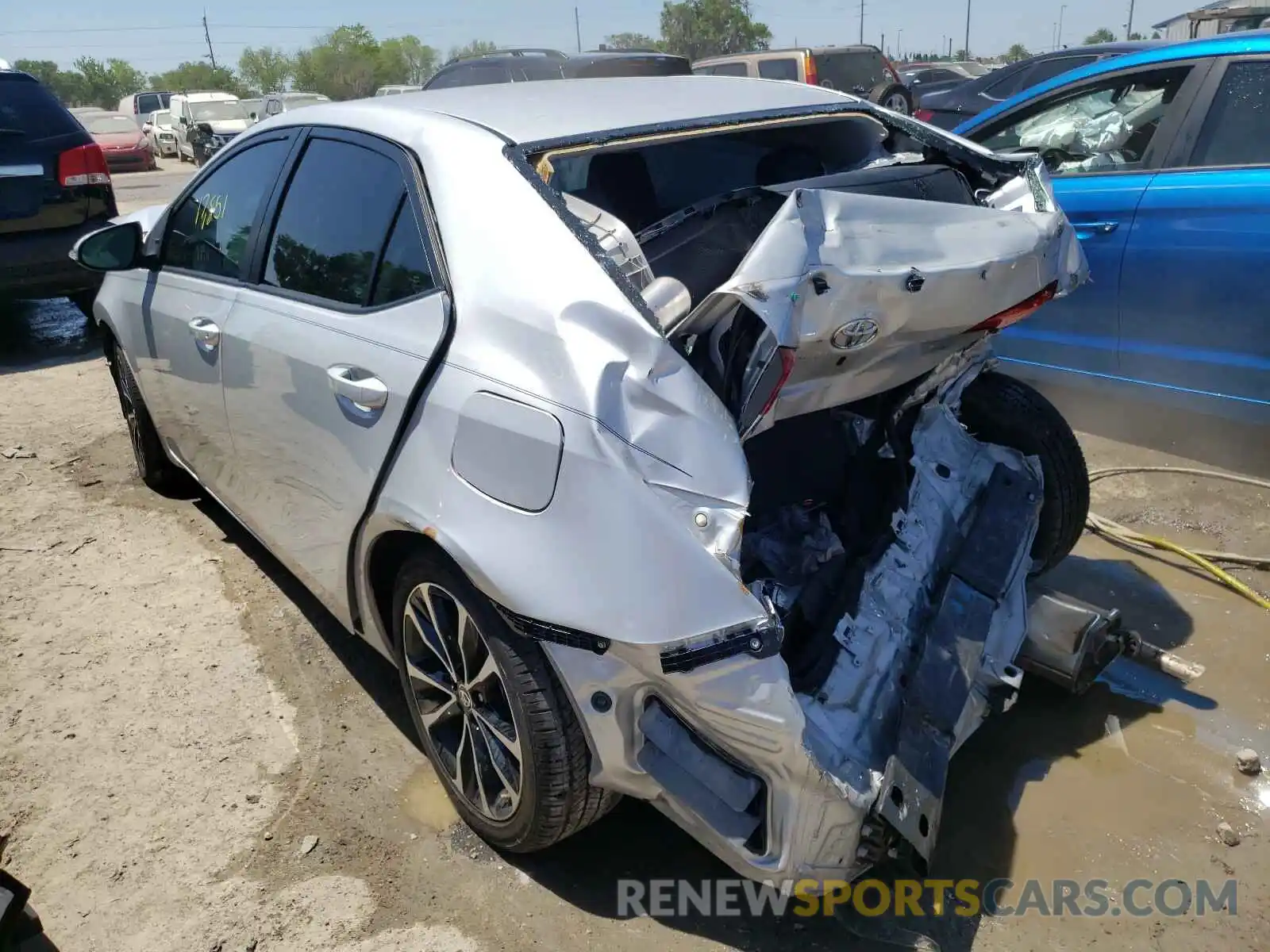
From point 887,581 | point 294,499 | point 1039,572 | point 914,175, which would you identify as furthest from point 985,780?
point 294,499

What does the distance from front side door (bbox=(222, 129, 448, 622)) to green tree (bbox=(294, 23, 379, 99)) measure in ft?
229

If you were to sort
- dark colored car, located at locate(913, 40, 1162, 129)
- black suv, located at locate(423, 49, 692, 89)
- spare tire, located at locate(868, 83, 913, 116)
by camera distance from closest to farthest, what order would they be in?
1. black suv, located at locate(423, 49, 692, 89)
2. dark colored car, located at locate(913, 40, 1162, 129)
3. spare tire, located at locate(868, 83, 913, 116)

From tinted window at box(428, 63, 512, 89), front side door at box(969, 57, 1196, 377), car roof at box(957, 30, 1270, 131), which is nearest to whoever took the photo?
car roof at box(957, 30, 1270, 131)

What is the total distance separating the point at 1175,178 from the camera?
419 cm

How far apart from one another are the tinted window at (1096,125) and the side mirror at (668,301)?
321cm

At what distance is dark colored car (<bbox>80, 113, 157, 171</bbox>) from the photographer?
21.7 meters

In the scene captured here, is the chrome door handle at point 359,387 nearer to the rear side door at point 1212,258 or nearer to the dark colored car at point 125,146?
the rear side door at point 1212,258

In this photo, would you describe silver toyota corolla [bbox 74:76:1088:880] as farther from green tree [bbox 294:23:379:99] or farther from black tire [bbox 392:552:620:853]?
green tree [bbox 294:23:379:99]

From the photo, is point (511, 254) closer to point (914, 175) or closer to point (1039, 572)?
point (914, 175)

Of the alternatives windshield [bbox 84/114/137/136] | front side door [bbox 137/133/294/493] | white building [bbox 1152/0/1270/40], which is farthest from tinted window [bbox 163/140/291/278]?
windshield [bbox 84/114/137/136]

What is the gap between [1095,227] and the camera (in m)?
4.42

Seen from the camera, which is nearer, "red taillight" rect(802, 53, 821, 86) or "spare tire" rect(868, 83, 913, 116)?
"spare tire" rect(868, 83, 913, 116)

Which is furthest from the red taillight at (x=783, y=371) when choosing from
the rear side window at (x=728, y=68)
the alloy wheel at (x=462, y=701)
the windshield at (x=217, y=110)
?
the windshield at (x=217, y=110)

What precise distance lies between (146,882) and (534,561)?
4.68ft
